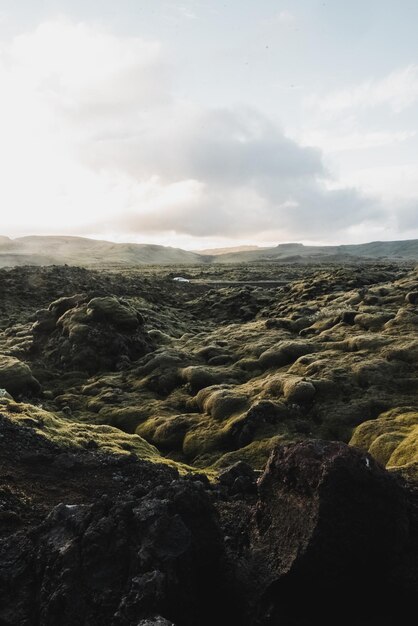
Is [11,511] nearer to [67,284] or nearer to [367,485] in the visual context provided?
[367,485]

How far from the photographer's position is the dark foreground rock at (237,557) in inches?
323

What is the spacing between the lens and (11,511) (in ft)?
41.4

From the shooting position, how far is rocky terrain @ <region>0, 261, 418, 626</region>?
873 centimetres

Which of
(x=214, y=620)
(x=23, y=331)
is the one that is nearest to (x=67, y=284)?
(x=23, y=331)

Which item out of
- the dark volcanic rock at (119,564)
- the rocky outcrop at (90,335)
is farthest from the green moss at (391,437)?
the rocky outcrop at (90,335)

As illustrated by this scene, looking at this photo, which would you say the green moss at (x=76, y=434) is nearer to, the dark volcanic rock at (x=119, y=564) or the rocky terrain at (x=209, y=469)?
the rocky terrain at (x=209, y=469)

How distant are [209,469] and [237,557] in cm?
1138

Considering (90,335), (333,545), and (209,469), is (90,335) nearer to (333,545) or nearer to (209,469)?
(209,469)

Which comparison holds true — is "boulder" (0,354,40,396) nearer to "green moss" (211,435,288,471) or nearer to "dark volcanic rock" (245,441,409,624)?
"green moss" (211,435,288,471)

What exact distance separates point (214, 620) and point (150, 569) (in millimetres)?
1768

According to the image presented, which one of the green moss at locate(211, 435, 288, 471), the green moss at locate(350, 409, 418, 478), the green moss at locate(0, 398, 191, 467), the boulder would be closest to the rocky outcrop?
the boulder

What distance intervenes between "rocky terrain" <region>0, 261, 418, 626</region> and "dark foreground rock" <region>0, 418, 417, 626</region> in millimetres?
28

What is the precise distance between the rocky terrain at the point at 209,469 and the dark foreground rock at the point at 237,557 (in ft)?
0.09

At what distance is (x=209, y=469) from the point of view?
2125 centimetres
